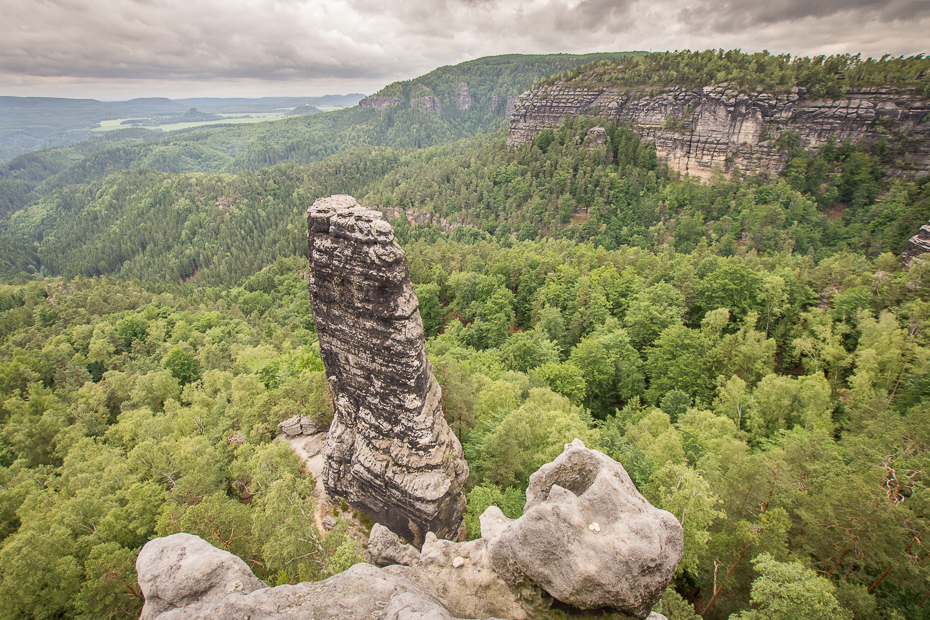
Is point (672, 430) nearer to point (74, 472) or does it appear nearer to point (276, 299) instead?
point (74, 472)

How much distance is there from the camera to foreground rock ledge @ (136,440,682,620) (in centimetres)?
1030

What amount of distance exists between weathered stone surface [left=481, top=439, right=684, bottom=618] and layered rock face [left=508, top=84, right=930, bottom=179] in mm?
119852

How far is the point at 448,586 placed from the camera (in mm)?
13062

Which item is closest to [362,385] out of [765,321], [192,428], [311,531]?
[311,531]

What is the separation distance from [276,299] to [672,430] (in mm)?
95855

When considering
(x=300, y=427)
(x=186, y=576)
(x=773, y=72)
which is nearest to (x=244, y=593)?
(x=186, y=576)

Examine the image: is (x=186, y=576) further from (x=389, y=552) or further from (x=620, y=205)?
(x=620, y=205)

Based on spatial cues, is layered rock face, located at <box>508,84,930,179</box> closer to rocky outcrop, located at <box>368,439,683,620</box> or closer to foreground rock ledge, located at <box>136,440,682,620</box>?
rocky outcrop, located at <box>368,439,683,620</box>

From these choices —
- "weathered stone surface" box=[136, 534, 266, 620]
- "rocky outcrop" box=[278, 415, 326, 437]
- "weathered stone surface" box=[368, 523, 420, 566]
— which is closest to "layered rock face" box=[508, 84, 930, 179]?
"rocky outcrop" box=[278, 415, 326, 437]

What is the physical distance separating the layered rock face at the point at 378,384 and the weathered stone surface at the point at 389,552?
12.1 ft

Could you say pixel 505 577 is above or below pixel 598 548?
below

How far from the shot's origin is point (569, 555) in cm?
1107

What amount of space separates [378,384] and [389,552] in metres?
6.95

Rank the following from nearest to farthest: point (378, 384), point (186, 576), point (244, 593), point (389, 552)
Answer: point (244, 593)
point (186, 576)
point (389, 552)
point (378, 384)
